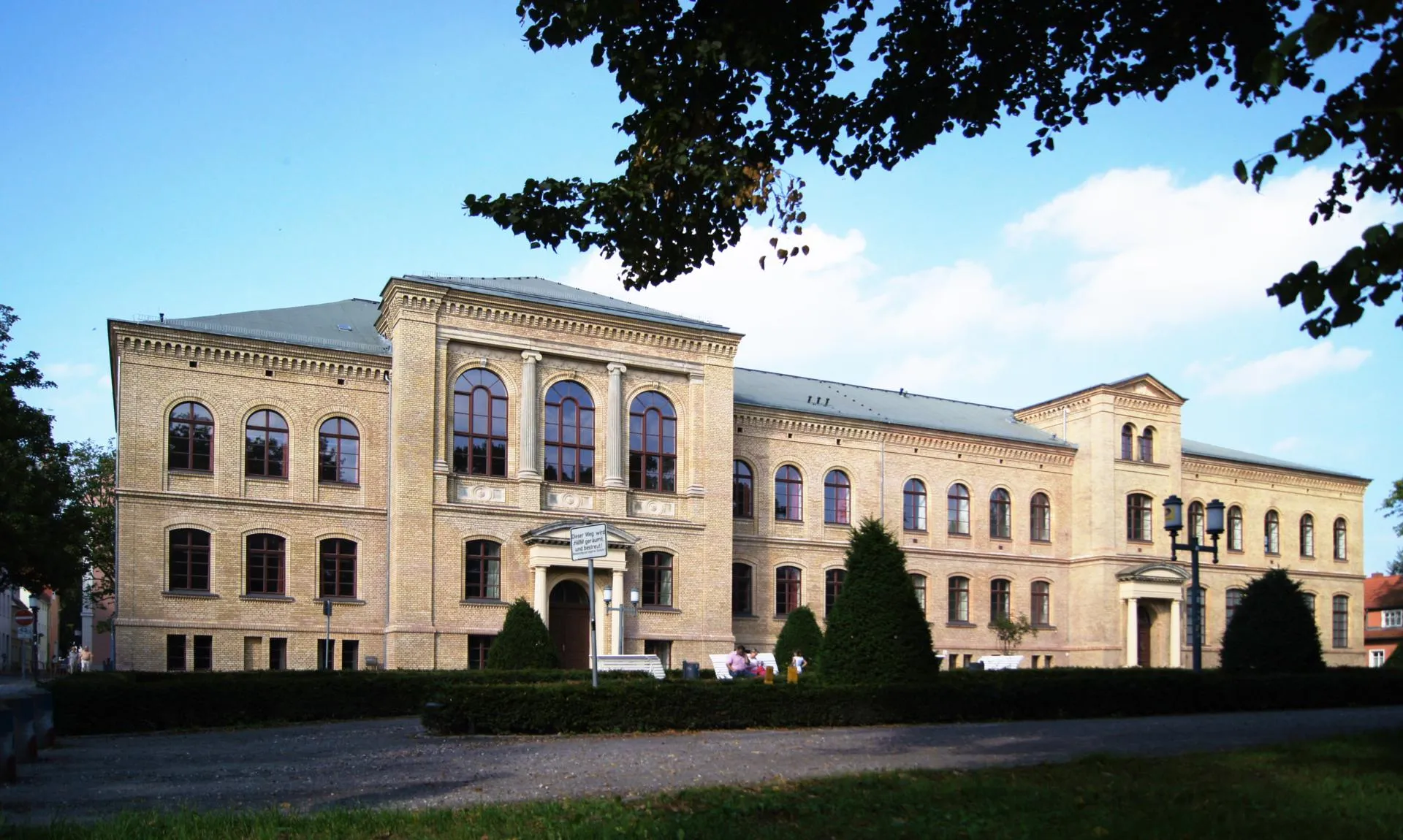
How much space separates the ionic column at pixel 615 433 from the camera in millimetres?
37719

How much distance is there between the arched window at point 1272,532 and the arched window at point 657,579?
95.6 ft

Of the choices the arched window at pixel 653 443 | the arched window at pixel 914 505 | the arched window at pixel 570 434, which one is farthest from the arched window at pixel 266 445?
the arched window at pixel 914 505

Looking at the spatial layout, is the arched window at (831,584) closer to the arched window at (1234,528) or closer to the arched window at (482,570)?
the arched window at (482,570)

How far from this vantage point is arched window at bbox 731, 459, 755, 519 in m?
43.2

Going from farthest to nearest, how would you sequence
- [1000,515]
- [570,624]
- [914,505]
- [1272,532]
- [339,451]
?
[1272,532]
[1000,515]
[914,505]
[570,624]
[339,451]

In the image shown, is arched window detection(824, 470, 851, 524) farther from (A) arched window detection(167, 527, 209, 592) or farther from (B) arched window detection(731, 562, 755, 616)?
(A) arched window detection(167, 527, 209, 592)

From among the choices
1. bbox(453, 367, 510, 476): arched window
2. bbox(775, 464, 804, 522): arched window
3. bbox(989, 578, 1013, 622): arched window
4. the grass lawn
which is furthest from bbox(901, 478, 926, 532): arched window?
the grass lawn

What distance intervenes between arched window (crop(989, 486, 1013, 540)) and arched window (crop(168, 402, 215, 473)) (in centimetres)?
2871

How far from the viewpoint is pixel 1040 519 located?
4981cm

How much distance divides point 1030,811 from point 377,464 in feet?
95.2

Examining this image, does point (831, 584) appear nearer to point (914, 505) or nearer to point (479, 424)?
point (914, 505)

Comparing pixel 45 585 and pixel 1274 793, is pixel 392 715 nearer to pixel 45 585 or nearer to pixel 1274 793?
pixel 45 585

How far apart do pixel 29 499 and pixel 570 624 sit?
584 inches

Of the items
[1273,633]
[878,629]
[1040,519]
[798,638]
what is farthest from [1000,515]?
[878,629]
